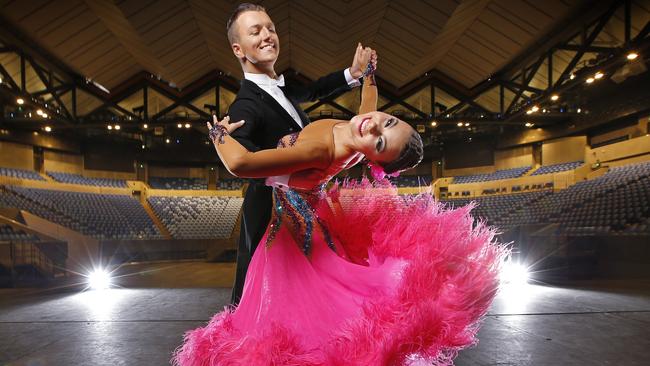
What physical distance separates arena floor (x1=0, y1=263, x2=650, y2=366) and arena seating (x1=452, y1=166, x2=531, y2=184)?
13.7m

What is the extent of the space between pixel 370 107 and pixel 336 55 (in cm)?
1144

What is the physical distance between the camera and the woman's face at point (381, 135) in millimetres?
959

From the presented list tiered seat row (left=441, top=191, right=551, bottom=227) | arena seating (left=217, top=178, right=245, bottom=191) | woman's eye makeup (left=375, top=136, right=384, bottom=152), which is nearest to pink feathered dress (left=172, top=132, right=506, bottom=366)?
woman's eye makeup (left=375, top=136, right=384, bottom=152)

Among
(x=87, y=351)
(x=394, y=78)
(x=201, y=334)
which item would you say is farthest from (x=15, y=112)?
(x=201, y=334)

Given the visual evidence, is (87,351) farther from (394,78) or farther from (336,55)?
(394,78)

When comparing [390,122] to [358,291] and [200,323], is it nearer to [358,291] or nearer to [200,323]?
[358,291]

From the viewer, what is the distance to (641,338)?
2441 millimetres

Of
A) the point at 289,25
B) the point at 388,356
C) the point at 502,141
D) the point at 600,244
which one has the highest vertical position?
the point at 289,25

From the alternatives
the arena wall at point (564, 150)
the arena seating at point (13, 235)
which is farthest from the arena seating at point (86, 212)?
the arena wall at point (564, 150)

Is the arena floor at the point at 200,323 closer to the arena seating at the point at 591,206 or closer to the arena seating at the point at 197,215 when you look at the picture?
the arena seating at the point at 591,206

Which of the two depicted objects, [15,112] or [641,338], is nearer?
[641,338]

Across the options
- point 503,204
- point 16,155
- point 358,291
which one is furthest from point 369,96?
point 16,155

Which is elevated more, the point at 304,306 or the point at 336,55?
the point at 336,55

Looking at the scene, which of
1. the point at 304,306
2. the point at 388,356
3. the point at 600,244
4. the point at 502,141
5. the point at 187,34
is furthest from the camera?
the point at 502,141
